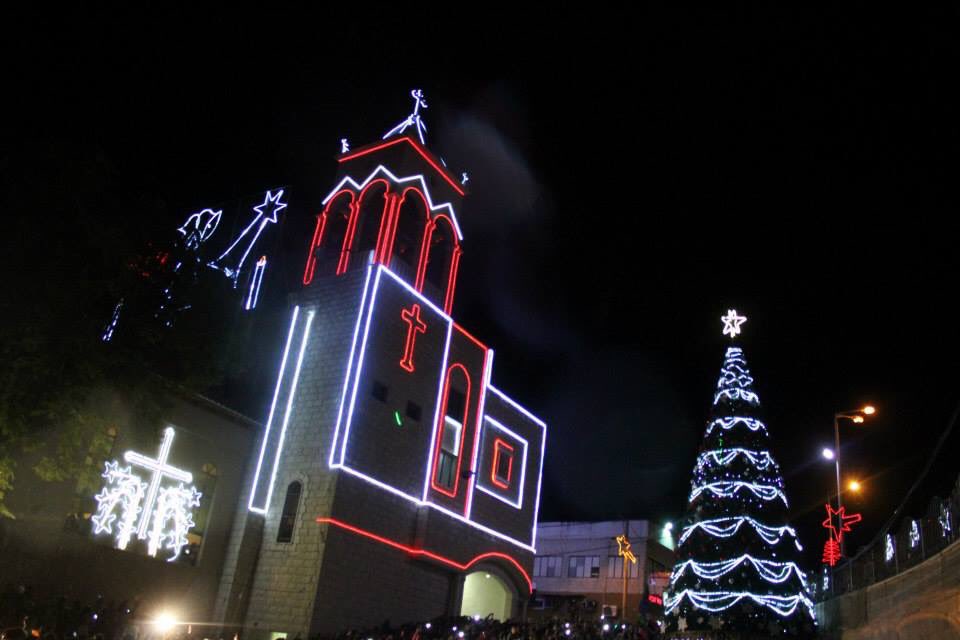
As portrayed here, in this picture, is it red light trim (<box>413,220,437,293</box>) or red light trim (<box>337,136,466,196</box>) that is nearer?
red light trim (<box>413,220,437,293</box>)

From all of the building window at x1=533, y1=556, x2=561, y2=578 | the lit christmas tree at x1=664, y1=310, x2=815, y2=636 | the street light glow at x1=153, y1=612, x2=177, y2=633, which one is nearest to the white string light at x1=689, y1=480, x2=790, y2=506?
the lit christmas tree at x1=664, y1=310, x2=815, y2=636

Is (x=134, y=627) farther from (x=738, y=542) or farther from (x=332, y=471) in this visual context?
(x=738, y=542)

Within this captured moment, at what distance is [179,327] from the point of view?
62.5 ft

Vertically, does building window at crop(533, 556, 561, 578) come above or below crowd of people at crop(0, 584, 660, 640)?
above

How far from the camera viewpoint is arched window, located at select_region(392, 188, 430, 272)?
29.9 meters

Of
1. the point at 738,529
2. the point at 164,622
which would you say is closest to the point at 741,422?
the point at 738,529

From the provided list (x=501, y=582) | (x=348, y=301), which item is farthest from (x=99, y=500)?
(x=501, y=582)

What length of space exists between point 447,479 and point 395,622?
5.55 metres

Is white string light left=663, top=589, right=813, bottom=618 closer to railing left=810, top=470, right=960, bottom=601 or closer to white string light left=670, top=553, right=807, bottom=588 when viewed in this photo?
white string light left=670, top=553, right=807, bottom=588

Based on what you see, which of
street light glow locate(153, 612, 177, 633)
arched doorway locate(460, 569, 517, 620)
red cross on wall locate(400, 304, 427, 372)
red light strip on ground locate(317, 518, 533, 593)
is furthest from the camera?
arched doorway locate(460, 569, 517, 620)

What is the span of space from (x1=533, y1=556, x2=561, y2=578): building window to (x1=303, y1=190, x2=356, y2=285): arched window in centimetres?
3648

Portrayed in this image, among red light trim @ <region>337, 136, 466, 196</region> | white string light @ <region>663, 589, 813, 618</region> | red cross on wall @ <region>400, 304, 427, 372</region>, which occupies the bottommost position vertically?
white string light @ <region>663, 589, 813, 618</region>

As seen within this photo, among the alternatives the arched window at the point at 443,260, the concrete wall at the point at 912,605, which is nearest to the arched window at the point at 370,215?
the arched window at the point at 443,260

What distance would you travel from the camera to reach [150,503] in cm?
2175
